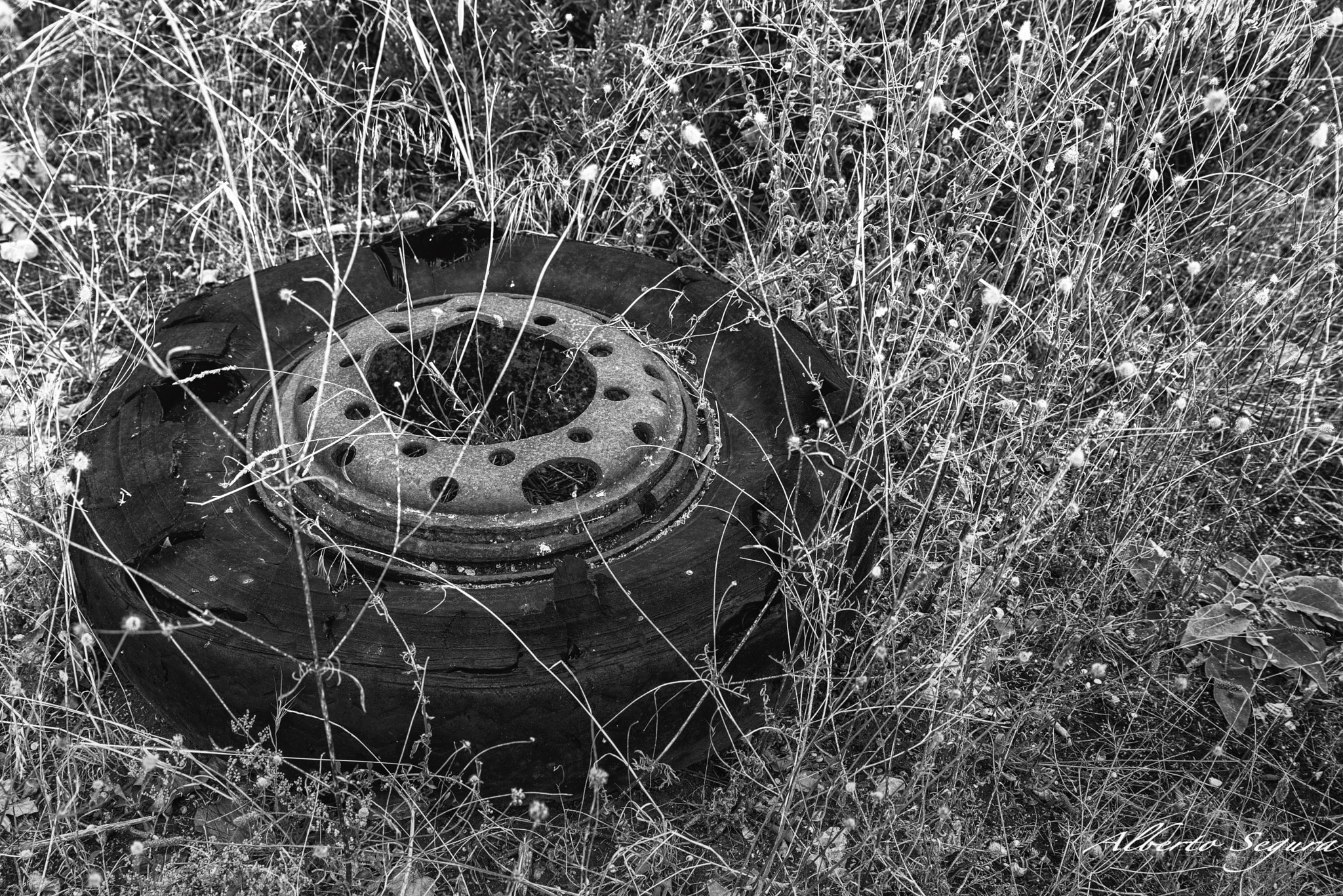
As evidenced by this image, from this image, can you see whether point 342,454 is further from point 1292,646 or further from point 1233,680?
point 1292,646

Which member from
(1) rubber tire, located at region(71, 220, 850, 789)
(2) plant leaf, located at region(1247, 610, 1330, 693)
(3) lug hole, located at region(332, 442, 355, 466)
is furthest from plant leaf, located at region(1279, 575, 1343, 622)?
(3) lug hole, located at region(332, 442, 355, 466)

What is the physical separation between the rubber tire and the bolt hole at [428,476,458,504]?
197 mm

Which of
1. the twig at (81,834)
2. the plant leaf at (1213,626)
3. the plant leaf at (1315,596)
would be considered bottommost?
the twig at (81,834)

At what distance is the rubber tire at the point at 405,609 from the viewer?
1.92 metres

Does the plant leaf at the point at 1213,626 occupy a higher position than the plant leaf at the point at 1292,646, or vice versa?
the plant leaf at the point at 1213,626

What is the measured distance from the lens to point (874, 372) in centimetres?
238

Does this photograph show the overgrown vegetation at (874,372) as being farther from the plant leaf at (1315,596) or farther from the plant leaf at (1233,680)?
the plant leaf at (1315,596)

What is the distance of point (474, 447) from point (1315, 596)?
2.06m

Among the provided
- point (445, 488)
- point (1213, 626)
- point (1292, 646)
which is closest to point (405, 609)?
point (445, 488)

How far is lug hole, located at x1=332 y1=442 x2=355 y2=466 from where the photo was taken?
226 centimetres

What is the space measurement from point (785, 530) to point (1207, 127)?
2767 mm

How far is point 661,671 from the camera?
1977 mm

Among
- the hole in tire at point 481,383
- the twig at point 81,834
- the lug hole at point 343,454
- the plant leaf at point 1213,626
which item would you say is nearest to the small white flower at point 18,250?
the hole in tire at point 481,383

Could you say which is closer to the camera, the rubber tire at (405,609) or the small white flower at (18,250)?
the rubber tire at (405,609)
